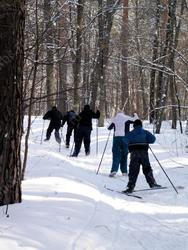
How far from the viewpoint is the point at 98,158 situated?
1808cm

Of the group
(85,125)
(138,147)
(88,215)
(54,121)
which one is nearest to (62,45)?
(138,147)

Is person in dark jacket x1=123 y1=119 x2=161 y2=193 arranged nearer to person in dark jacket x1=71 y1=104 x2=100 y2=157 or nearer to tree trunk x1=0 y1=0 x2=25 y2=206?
tree trunk x1=0 y1=0 x2=25 y2=206

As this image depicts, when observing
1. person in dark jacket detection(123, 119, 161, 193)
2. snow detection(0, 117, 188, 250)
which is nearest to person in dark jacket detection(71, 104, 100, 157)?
snow detection(0, 117, 188, 250)

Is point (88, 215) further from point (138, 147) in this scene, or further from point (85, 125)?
point (85, 125)

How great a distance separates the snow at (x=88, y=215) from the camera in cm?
660

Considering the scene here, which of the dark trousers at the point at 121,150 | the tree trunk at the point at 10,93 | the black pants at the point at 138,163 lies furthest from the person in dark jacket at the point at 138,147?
the tree trunk at the point at 10,93

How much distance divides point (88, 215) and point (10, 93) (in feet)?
7.42

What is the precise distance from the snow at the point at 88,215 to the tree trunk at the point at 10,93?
45cm

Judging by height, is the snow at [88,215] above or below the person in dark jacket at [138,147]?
below

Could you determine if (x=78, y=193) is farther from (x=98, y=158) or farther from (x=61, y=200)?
(x=98, y=158)

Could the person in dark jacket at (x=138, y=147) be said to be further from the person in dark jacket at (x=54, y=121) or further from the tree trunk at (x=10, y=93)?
the person in dark jacket at (x=54, y=121)

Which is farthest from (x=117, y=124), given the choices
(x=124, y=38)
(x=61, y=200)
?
(x=124, y=38)

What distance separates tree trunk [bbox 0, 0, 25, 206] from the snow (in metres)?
0.45

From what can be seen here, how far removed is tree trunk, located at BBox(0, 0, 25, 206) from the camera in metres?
7.56
